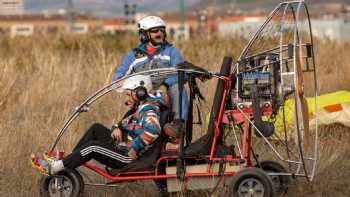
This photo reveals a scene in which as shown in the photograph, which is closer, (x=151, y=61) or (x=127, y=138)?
(x=127, y=138)

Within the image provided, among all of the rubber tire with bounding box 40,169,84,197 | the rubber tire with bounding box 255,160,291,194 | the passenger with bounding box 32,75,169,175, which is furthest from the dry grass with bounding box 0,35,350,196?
the passenger with bounding box 32,75,169,175

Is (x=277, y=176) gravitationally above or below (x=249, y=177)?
below

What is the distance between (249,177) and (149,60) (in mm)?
2165

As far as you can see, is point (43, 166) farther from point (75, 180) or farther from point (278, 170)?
point (278, 170)

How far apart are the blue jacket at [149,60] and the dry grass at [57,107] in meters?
1.21

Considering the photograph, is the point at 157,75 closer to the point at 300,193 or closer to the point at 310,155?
the point at 300,193

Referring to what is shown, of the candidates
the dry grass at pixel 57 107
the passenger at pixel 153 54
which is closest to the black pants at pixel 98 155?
the dry grass at pixel 57 107

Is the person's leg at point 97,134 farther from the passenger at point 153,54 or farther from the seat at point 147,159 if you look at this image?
the passenger at point 153,54

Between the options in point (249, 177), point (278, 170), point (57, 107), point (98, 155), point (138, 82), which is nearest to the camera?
point (249, 177)

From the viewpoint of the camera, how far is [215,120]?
25.1 ft

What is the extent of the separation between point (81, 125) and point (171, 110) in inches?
156

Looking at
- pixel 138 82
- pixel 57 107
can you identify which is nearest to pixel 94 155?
pixel 138 82

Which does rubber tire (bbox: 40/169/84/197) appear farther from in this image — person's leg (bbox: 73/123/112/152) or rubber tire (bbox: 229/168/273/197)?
rubber tire (bbox: 229/168/273/197)

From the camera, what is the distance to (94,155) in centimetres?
770
